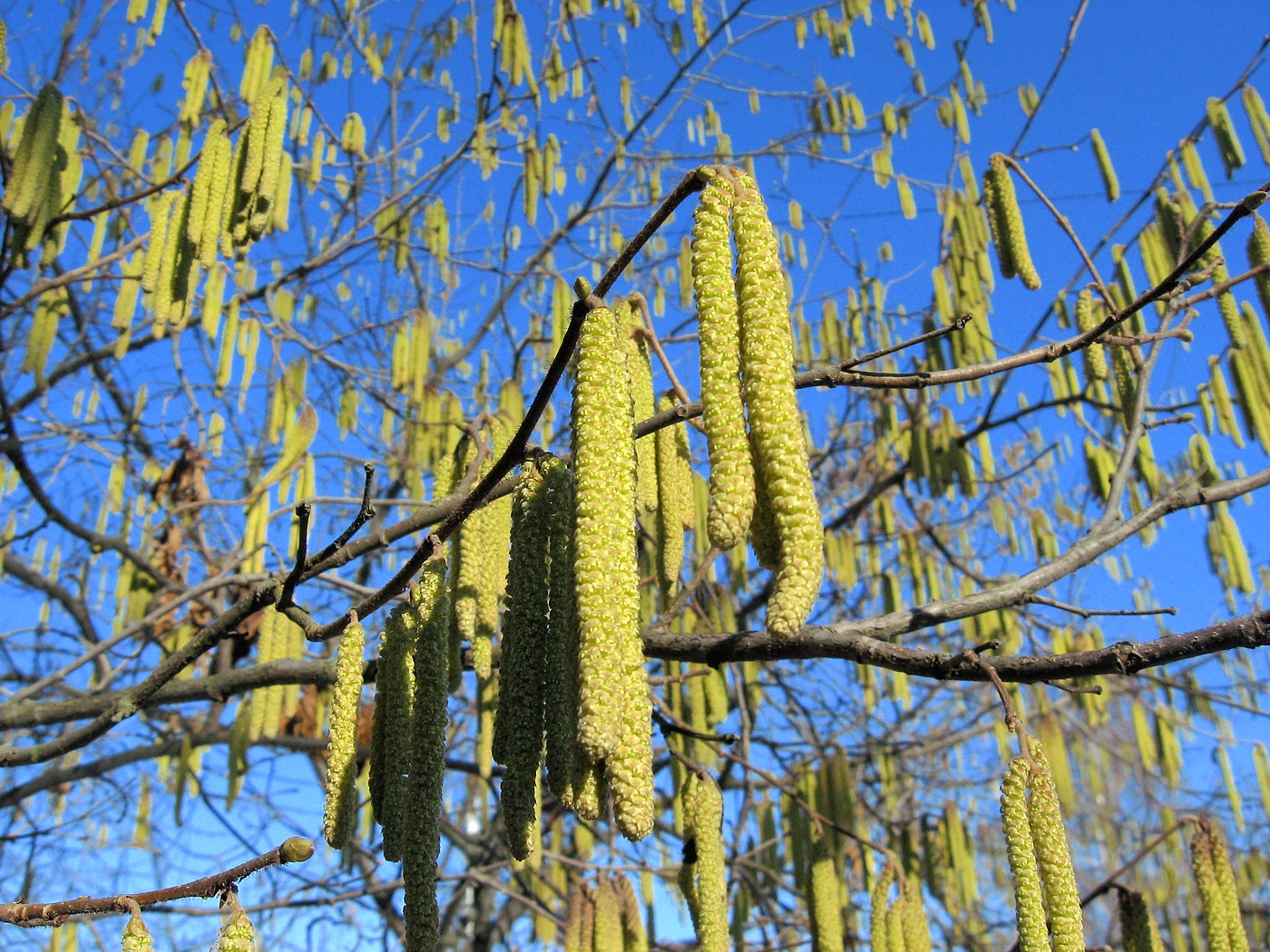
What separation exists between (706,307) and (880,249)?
5.16 m

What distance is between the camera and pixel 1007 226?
2.90 metres

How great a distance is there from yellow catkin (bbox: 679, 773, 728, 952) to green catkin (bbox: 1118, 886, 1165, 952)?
92 centimetres

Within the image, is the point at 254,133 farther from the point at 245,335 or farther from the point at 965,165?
the point at 965,165

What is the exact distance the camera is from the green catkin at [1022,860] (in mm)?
1347

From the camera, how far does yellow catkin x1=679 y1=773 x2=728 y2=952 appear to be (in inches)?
74.1

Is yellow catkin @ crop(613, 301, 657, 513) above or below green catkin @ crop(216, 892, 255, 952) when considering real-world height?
above

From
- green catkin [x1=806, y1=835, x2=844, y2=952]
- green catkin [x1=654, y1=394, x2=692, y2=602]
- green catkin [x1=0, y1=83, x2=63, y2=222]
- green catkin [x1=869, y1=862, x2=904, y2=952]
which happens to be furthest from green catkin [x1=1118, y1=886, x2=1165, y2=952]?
green catkin [x1=0, y1=83, x2=63, y2=222]

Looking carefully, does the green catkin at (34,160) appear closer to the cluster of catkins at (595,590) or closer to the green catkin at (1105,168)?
the cluster of catkins at (595,590)

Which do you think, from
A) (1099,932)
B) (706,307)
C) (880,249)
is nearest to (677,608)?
(706,307)

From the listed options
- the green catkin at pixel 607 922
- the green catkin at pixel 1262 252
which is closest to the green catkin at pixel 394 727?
the green catkin at pixel 607 922

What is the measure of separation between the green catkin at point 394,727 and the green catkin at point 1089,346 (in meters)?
2.28

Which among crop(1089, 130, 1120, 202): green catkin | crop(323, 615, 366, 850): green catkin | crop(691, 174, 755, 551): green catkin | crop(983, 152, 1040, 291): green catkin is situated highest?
crop(1089, 130, 1120, 202): green catkin

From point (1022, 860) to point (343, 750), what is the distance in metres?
0.96

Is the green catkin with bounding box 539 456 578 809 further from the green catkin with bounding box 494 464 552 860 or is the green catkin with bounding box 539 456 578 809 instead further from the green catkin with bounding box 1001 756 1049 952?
the green catkin with bounding box 1001 756 1049 952
